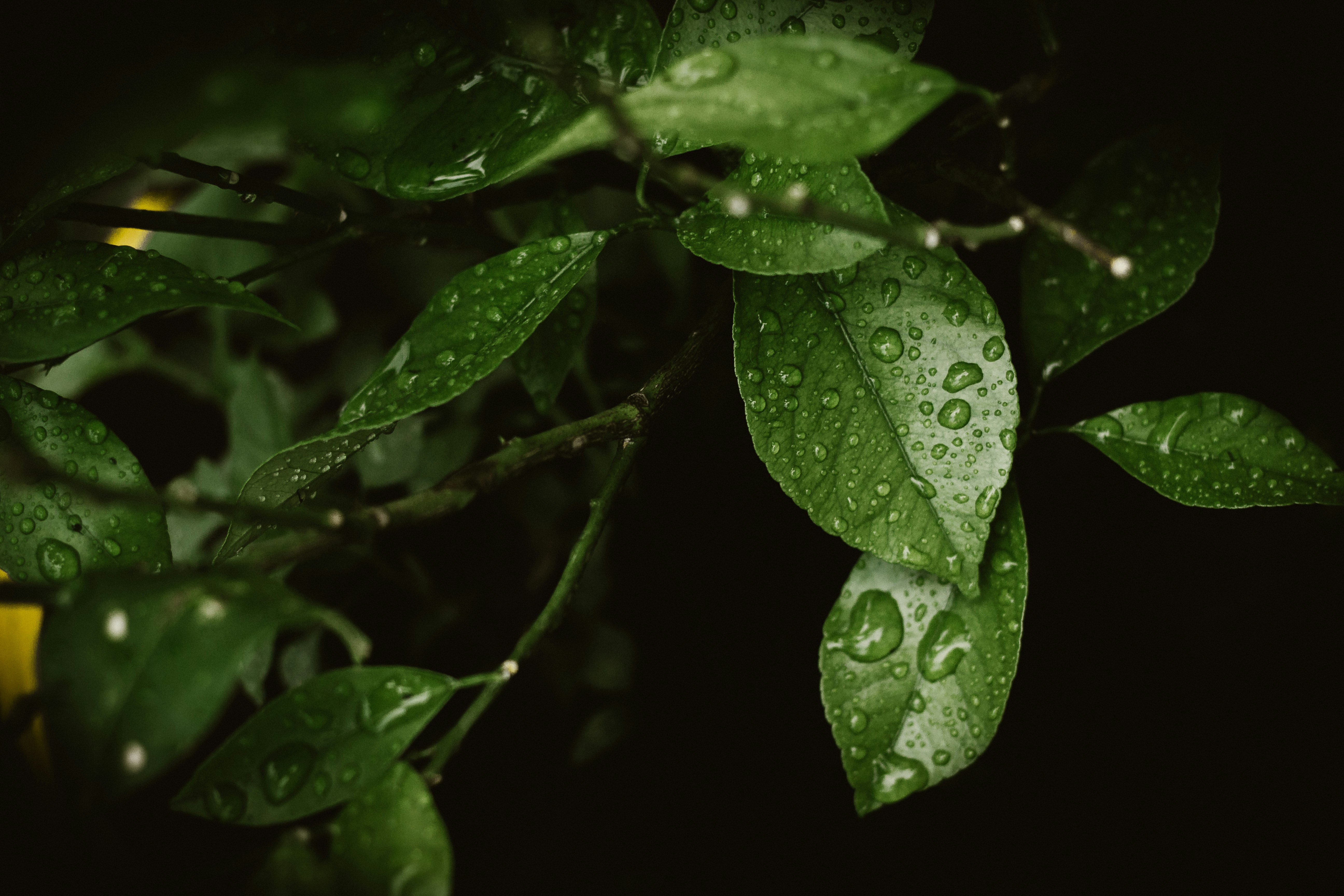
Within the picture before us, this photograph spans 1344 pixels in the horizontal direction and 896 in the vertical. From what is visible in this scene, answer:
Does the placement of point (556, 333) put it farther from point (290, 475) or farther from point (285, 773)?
point (285, 773)

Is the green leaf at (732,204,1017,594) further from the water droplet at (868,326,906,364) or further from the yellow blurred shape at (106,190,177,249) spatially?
the yellow blurred shape at (106,190,177,249)

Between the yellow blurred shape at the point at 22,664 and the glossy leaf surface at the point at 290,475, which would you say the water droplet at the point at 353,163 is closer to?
the glossy leaf surface at the point at 290,475

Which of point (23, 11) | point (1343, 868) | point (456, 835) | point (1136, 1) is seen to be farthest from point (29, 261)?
point (1343, 868)

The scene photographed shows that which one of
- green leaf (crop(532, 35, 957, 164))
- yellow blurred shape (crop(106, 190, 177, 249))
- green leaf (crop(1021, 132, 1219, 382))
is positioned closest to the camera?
green leaf (crop(532, 35, 957, 164))

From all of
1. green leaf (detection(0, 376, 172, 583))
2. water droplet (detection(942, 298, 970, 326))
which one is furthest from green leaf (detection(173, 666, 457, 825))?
water droplet (detection(942, 298, 970, 326))

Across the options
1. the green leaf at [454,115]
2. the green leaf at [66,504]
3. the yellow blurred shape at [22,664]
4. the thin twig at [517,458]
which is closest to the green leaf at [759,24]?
the green leaf at [454,115]
